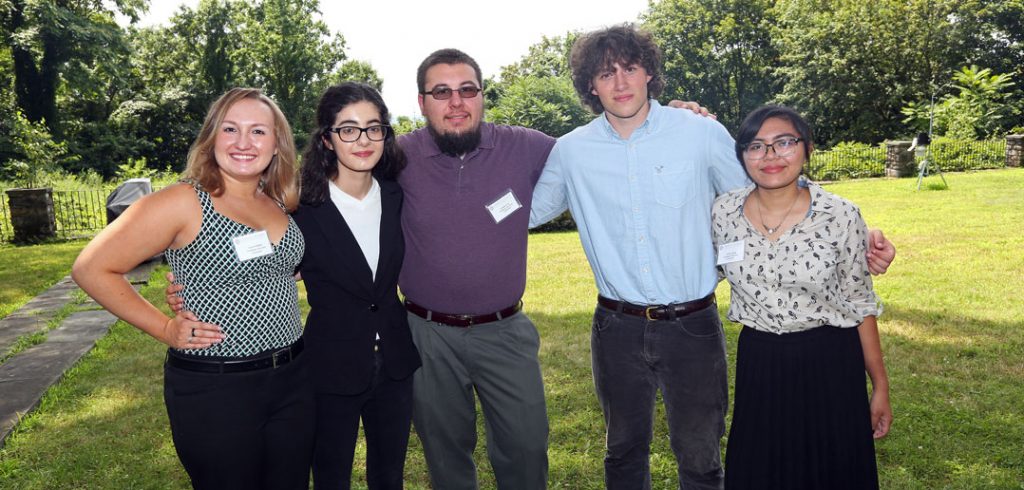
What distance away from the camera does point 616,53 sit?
2.98 metres

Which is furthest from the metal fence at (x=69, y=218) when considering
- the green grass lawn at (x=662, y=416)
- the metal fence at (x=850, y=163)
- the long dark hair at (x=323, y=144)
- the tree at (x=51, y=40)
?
the metal fence at (x=850, y=163)

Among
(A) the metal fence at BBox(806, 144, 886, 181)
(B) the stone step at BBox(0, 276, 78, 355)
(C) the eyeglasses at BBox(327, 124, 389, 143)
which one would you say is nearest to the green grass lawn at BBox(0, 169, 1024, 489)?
(B) the stone step at BBox(0, 276, 78, 355)

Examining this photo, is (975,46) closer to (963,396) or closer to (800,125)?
(963,396)

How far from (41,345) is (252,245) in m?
5.94

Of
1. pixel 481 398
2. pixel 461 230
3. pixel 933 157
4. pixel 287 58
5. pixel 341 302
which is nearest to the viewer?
pixel 341 302

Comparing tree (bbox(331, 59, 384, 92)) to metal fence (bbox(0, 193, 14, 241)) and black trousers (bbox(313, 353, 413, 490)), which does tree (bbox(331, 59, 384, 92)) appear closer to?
metal fence (bbox(0, 193, 14, 241))

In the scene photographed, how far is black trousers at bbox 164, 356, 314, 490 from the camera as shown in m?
2.24

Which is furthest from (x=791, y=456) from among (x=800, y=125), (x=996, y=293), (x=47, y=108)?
(x=47, y=108)

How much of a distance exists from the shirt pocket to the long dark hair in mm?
1140

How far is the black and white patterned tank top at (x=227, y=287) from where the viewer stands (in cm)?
226

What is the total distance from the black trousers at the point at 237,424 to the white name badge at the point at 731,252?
1.64m

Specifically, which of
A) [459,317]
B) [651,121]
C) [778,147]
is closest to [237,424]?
[459,317]

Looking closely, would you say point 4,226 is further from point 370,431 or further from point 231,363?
point 231,363

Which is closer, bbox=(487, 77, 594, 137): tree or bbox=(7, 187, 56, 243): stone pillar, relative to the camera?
bbox=(7, 187, 56, 243): stone pillar
